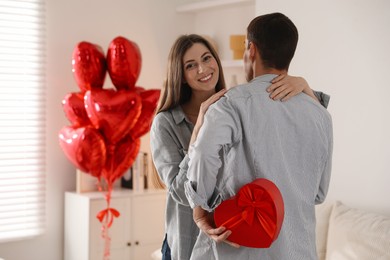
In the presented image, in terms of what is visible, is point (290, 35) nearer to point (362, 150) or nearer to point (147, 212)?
point (362, 150)

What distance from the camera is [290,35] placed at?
1.83 meters

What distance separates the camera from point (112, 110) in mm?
4098

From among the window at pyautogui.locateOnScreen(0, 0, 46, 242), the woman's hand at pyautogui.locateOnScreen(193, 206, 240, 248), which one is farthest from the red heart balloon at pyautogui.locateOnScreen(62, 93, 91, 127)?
the woman's hand at pyautogui.locateOnScreen(193, 206, 240, 248)

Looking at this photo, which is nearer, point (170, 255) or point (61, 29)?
point (170, 255)

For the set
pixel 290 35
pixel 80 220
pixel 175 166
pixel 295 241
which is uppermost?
pixel 290 35

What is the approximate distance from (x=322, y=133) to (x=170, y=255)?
754 millimetres

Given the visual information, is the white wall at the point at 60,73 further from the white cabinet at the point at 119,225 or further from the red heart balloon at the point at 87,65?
the red heart balloon at the point at 87,65

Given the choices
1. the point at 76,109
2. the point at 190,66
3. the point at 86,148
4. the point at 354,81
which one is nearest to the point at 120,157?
the point at 86,148

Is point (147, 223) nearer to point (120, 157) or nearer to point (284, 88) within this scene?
point (120, 157)

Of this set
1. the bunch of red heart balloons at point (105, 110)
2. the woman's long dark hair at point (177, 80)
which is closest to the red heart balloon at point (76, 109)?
the bunch of red heart balloons at point (105, 110)

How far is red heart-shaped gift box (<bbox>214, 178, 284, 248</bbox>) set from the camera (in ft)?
5.65

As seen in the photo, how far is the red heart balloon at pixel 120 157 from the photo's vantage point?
168 inches

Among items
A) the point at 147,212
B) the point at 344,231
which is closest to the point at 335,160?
the point at 344,231

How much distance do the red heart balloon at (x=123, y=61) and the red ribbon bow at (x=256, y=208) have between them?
254 centimetres
